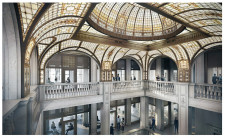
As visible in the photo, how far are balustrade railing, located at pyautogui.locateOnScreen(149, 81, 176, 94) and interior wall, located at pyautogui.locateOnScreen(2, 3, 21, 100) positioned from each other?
29.7 ft

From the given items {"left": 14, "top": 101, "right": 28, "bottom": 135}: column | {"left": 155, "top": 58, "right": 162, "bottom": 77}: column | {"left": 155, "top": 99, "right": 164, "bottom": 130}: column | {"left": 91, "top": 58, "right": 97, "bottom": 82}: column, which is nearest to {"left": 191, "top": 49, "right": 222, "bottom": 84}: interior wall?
{"left": 155, "top": 58, "right": 162, "bottom": 77}: column

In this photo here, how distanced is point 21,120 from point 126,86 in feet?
26.0

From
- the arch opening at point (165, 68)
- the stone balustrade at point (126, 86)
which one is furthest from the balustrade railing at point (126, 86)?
the arch opening at point (165, 68)

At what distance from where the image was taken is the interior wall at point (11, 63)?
3.24 meters

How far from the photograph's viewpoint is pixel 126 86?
10.3 meters

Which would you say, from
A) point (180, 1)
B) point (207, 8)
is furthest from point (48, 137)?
point (207, 8)

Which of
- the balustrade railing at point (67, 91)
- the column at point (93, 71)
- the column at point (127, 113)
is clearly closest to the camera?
the balustrade railing at point (67, 91)

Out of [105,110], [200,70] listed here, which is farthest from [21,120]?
[200,70]

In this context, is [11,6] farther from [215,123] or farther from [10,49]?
[215,123]

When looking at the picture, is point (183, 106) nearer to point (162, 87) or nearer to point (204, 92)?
point (204, 92)

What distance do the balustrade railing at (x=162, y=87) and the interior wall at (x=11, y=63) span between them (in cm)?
905

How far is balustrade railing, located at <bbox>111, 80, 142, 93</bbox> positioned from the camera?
989 centimetres

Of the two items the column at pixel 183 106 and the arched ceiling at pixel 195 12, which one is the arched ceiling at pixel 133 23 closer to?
the arched ceiling at pixel 195 12

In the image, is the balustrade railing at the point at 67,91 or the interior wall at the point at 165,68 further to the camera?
the interior wall at the point at 165,68
